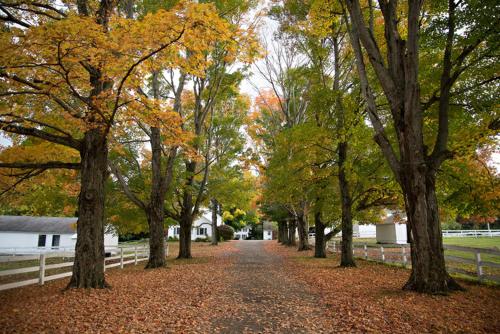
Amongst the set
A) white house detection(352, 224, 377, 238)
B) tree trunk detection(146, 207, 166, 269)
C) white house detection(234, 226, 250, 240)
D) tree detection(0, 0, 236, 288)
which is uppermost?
tree detection(0, 0, 236, 288)

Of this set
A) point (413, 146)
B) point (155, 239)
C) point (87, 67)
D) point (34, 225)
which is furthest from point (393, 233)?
point (34, 225)

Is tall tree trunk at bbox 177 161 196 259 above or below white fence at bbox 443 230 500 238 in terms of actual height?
above

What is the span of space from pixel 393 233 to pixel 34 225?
38.5m

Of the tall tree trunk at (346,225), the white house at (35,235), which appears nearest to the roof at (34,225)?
the white house at (35,235)

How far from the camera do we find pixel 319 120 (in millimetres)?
15336

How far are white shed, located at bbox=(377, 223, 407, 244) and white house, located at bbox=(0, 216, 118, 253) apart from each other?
2875 centimetres

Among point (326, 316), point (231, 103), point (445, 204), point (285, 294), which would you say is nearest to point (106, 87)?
point (285, 294)

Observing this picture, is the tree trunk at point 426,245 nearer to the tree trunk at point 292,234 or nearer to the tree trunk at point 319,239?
the tree trunk at point 319,239

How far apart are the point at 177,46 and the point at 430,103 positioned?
7.00m

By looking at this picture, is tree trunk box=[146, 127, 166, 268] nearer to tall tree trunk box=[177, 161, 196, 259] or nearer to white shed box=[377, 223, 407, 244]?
tall tree trunk box=[177, 161, 196, 259]

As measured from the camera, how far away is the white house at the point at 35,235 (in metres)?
32.0

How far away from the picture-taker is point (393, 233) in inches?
1362

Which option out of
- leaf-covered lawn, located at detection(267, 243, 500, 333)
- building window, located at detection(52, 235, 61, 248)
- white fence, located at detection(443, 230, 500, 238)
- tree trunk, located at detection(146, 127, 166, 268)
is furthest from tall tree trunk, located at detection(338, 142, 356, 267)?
white fence, located at detection(443, 230, 500, 238)

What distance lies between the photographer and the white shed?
34.2 metres
